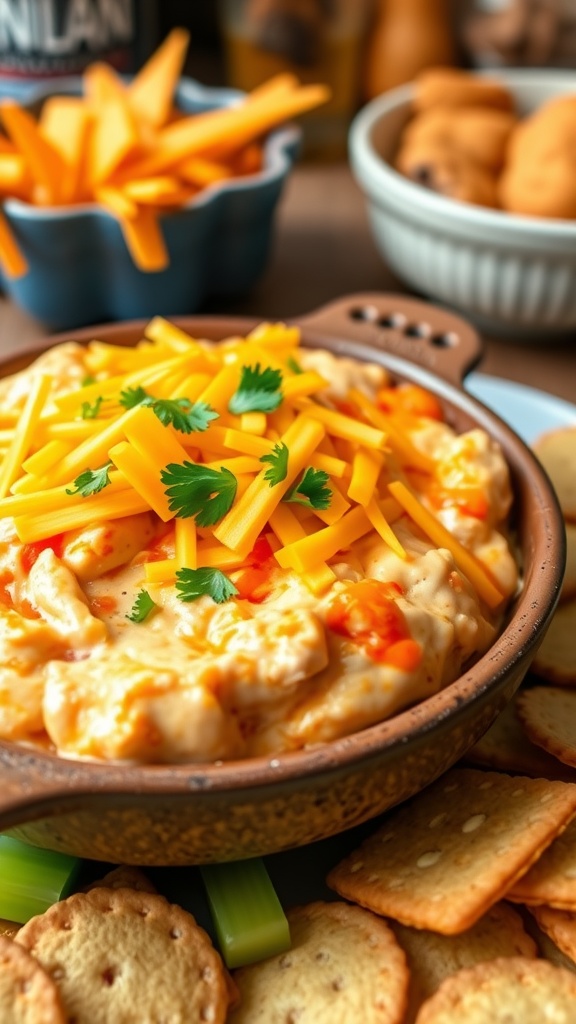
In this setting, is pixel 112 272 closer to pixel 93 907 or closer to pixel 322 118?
pixel 322 118

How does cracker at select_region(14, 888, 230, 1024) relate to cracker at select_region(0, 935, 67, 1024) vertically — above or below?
below

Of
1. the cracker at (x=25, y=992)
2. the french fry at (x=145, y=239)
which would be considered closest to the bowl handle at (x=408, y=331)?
the french fry at (x=145, y=239)

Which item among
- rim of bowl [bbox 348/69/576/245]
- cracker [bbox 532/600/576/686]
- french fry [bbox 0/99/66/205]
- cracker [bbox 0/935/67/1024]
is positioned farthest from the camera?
french fry [bbox 0/99/66/205]

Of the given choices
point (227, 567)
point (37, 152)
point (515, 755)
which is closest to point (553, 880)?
point (515, 755)

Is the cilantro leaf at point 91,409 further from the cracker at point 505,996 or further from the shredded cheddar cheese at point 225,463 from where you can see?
the cracker at point 505,996

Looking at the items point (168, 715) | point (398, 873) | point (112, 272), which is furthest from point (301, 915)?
point (112, 272)

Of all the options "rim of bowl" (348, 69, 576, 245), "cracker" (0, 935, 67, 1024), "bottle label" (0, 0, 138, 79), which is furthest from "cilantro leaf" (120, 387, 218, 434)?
"bottle label" (0, 0, 138, 79)

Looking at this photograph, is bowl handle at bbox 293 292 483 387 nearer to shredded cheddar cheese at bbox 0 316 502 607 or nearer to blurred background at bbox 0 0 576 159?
shredded cheddar cheese at bbox 0 316 502 607
